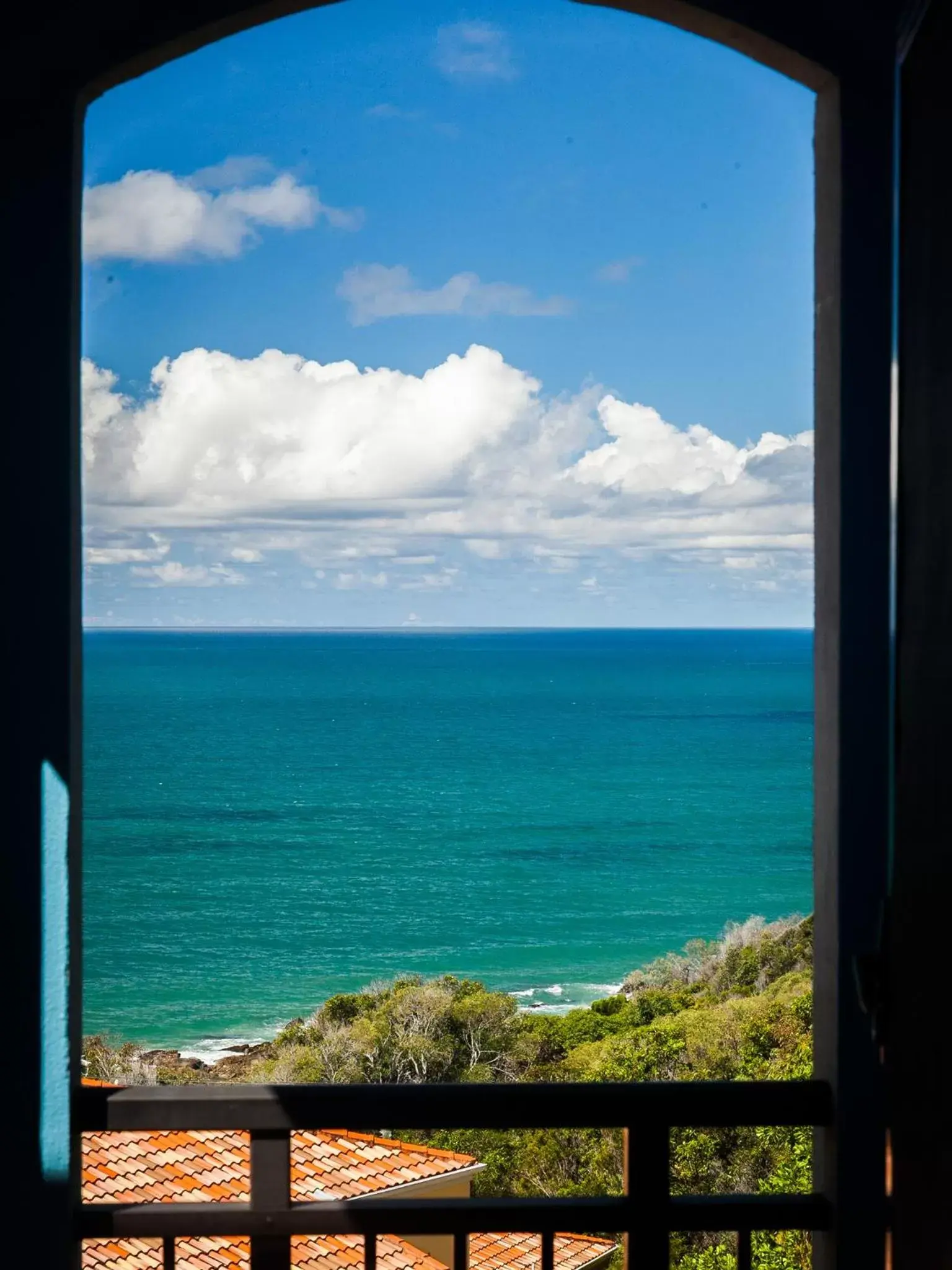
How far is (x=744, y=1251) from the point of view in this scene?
4.67 feet

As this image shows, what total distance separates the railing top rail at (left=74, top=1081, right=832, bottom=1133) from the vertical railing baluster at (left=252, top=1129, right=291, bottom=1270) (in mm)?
18

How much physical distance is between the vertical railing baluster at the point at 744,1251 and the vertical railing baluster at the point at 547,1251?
0.21m

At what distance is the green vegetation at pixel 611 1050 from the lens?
12039 millimetres

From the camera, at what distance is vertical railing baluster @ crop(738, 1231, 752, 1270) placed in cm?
140

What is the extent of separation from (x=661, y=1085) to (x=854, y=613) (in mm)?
560

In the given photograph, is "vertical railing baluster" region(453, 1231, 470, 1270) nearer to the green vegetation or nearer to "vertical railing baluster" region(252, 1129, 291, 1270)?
"vertical railing baluster" region(252, 1129, 291, 1270)

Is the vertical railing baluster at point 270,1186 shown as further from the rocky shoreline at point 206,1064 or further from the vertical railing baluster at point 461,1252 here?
the rocky shoreline at point 206,1064

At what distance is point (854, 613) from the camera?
136 centimetres

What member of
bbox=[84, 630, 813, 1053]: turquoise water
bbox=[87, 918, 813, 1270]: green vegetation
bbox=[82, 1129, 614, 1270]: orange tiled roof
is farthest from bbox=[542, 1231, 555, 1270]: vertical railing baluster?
bbox=[84, 630, 813, 1053]: turquoise water

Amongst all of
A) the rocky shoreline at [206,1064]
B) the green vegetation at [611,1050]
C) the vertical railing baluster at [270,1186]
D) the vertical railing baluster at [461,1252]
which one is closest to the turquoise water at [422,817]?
the rocky shoreline at [206,1064]

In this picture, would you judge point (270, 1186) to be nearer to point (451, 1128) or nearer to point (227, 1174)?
point (451, 1128)

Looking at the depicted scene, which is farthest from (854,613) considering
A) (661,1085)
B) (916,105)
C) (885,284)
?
(916,105)

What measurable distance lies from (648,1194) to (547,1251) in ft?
0.49

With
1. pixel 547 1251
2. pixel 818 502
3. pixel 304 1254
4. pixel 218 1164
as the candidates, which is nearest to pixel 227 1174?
pixel 218 1164
